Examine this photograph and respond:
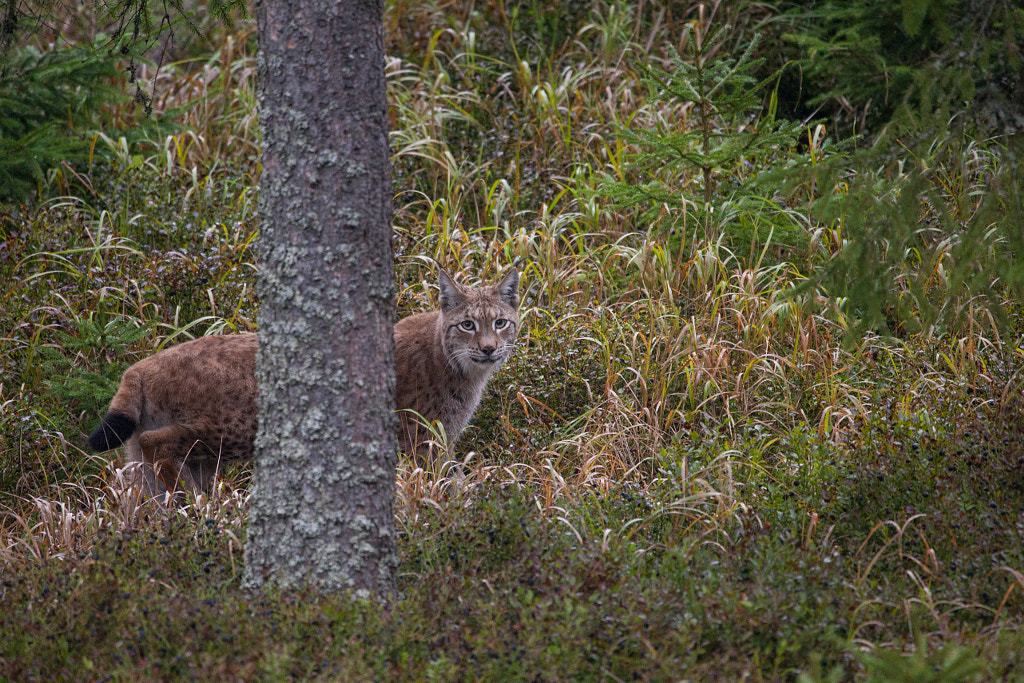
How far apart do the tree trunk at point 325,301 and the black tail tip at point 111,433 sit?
5.44ft

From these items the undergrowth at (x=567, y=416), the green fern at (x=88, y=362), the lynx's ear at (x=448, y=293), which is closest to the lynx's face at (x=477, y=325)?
the lynx's ear at (x=448, y=293)

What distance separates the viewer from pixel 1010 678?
2.88 m

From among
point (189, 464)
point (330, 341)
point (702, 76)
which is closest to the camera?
point (330, 341)

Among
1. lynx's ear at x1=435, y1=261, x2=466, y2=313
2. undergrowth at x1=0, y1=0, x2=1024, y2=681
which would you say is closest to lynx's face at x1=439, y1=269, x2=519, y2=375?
lynx's ear at x1=435, y1=261, x2=466, y2=313

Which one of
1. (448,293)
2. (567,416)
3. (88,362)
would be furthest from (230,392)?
(567,416)

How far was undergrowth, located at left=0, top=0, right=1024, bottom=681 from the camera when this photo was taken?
3086 mm

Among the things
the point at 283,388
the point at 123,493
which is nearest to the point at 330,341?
the point at 283,388

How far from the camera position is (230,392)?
5.06m

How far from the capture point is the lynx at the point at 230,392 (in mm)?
4930

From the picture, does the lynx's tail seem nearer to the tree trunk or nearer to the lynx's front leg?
the lynx's front leg

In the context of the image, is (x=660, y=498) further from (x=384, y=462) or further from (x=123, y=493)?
(x=123, y=493)

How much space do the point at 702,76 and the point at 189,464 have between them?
459cm

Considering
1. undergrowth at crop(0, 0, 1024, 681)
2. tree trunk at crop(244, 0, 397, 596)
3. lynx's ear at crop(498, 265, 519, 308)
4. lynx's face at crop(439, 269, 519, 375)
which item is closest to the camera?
undergrowth at crop(0, 0, 1024, 681)

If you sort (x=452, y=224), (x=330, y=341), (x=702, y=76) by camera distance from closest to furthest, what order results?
(x=330, y=341), (x=702, y=76), (x=452, y=224)
